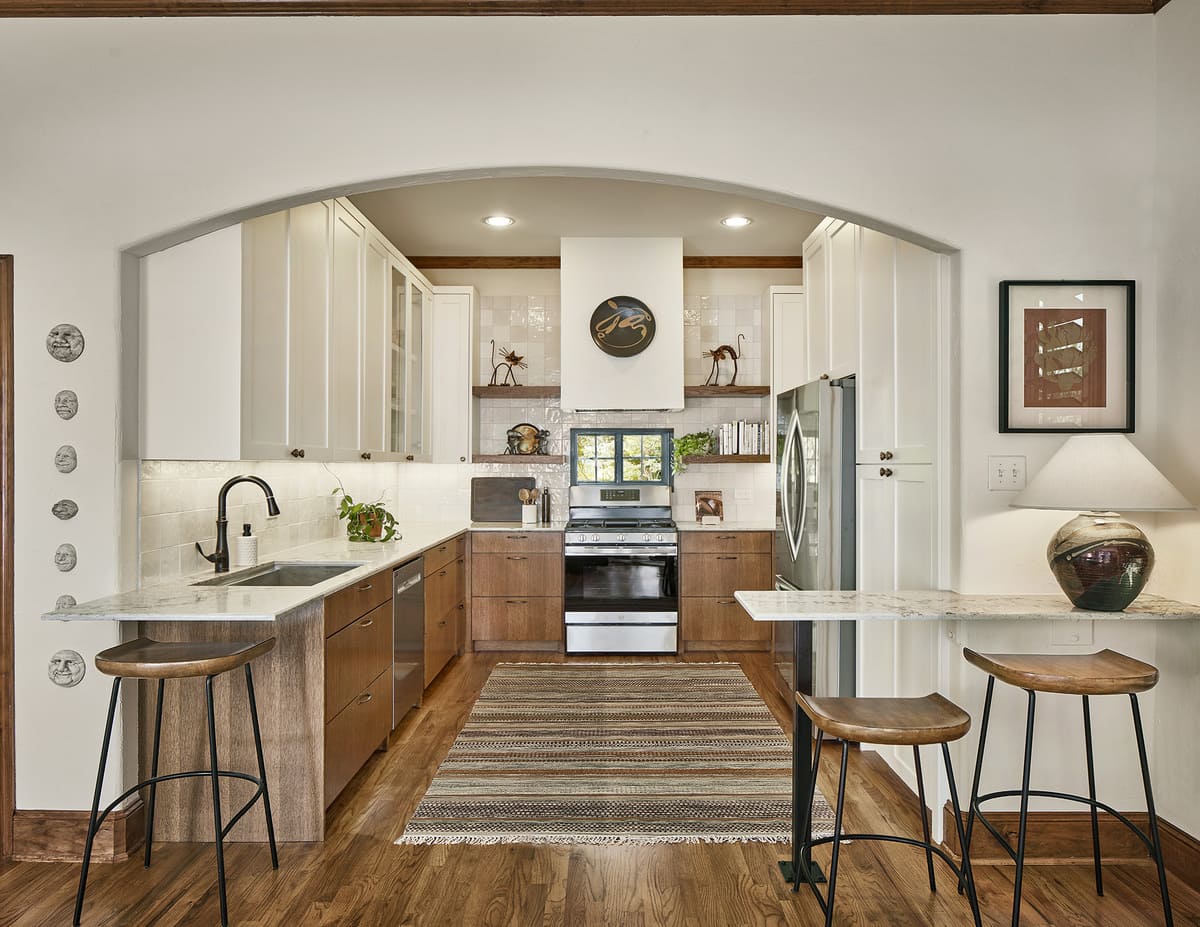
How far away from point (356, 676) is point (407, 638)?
0.75 meters

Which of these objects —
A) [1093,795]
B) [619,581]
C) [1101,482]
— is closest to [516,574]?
[619,581]

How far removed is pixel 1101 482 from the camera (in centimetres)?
218

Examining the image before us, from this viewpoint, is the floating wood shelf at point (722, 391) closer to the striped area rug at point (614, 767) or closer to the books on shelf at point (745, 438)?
the books on shelf at point (745, 438)

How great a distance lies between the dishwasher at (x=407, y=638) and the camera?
11.6 feet

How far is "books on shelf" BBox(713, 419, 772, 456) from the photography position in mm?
5469

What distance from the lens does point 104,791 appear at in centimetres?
248

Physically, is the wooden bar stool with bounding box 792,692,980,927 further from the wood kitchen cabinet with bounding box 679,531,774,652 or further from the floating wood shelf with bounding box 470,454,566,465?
the floating wood shelf with bounding box 470,454,566,465

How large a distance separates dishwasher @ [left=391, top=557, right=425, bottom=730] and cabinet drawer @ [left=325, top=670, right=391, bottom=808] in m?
0.12

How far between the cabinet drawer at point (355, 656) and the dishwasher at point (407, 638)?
0.11 metres

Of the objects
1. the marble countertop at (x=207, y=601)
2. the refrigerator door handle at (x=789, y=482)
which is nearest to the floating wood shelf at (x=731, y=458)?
the refrigerator door handle at (x=789, y=482)

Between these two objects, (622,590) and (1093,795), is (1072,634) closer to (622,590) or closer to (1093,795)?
(1093,795)

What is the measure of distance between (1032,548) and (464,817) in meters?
2.10

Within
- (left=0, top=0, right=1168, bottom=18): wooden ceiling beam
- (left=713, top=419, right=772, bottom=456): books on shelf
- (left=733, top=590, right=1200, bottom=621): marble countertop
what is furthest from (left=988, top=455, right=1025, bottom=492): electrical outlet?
(left=713, top=419, right=772, bottom=456): books on shelf

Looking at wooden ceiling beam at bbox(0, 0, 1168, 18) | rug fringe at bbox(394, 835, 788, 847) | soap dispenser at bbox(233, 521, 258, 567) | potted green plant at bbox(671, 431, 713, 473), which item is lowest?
rug fringe at bbox(394, 835, 788, 847)
